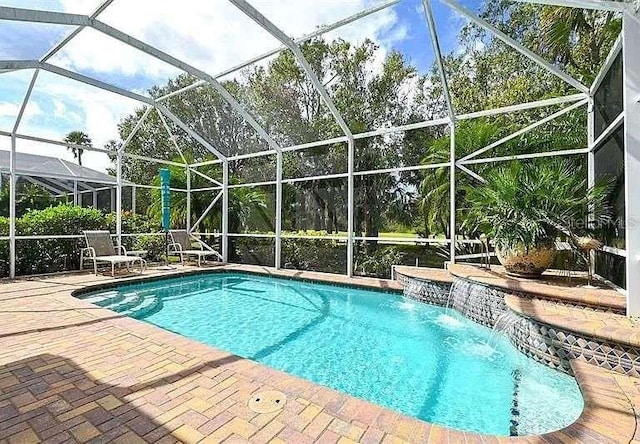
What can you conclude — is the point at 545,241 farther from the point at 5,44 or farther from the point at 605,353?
the point at 5,44

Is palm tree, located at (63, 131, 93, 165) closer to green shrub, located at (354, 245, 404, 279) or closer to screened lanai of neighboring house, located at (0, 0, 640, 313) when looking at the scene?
screened lanai of neighboring house, located at (0, 0, 640, 313)

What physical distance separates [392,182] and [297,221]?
9.36 feet

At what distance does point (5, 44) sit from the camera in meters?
5.82

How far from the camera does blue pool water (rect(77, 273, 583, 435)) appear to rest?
130 inches

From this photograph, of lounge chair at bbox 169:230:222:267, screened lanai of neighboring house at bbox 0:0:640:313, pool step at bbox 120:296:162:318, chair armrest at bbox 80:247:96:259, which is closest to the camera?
screened lanai of neighboring house at bbox 0:0:640:313

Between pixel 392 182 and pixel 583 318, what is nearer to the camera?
pixel 583 318

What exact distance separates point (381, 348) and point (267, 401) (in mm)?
2352

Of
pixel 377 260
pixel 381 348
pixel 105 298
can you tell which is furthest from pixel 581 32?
pixel 105 298

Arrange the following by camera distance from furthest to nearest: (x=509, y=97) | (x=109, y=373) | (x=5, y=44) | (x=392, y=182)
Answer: (x=509, y=97)
(x=392, y=182)
(x=5, y=44)
(x=109, y=373)

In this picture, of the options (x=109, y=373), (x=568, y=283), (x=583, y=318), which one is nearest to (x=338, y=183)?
(x=568, y=283)

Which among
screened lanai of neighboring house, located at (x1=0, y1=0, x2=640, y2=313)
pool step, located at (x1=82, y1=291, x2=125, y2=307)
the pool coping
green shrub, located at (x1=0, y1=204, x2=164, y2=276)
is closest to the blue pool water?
pool step, located at (x1=82, y1=291, x2=125, y2=307)

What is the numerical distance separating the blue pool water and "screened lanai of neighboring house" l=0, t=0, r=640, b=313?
1.53 metres

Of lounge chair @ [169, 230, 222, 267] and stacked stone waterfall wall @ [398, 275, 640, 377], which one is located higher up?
lounge chair @ [169, 230, 222, 267]

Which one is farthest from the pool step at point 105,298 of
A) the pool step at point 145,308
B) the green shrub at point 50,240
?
the green shrub at point 50,240
